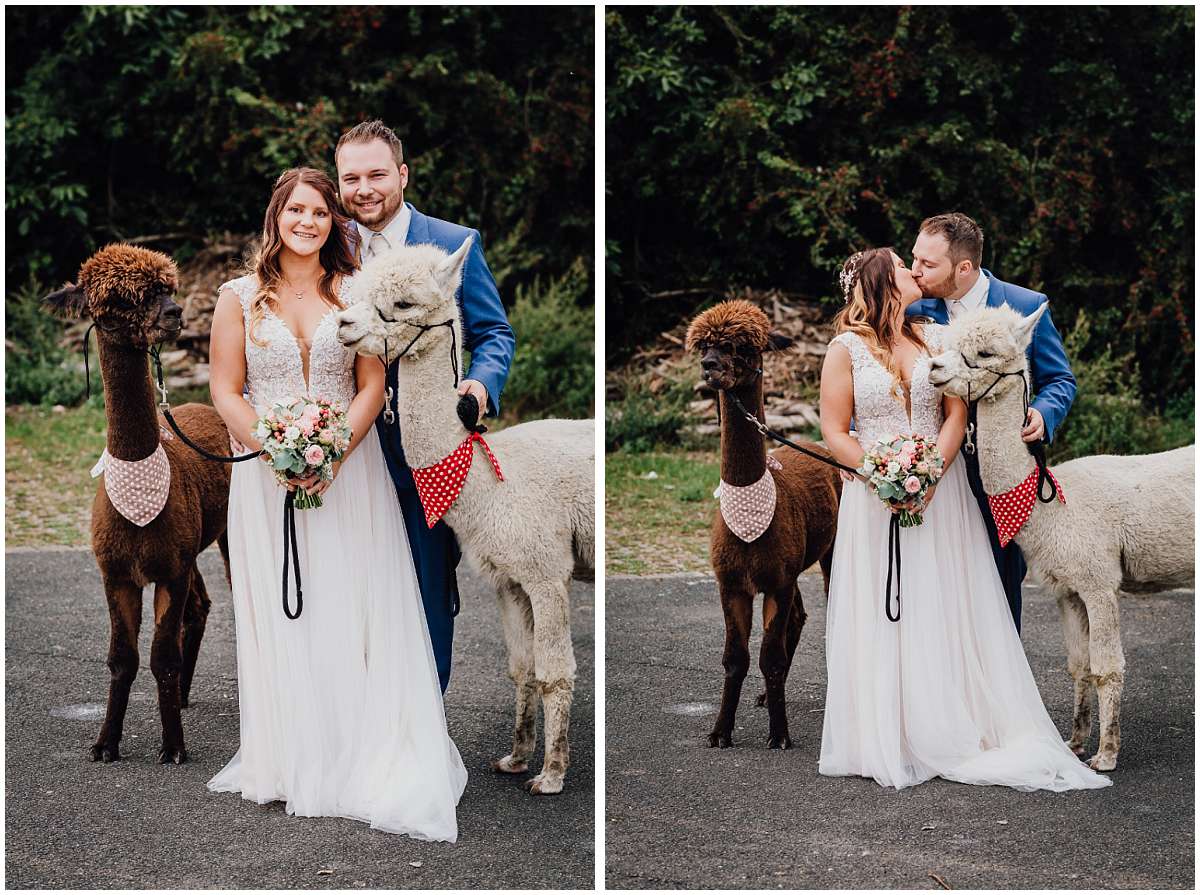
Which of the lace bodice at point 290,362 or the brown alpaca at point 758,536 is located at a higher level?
the lace bodice at point 290,362

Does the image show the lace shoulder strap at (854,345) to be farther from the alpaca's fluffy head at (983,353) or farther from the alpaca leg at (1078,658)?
the alpaca leg at (1078,658)

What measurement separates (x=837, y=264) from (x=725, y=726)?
5365mm

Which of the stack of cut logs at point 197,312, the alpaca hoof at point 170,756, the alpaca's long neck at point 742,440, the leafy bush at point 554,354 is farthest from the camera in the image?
the stack of cut logs at point 197,312

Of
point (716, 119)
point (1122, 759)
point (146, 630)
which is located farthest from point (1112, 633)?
point (146, 630)

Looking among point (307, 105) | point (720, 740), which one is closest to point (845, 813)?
point (720, 740)

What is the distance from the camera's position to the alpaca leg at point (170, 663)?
480cm

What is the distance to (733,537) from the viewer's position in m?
4.92

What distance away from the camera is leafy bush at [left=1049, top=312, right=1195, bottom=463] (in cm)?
960

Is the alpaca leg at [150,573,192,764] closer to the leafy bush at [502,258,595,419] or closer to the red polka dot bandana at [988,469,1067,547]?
the red polka dot bandana at [988,469,1067,547]

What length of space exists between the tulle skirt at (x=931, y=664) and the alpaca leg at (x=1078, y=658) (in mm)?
274

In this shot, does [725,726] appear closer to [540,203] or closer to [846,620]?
[846,620]

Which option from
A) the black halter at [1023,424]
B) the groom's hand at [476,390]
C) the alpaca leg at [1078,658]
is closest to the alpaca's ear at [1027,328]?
the black halter at [1023,424]

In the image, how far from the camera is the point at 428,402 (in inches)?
169

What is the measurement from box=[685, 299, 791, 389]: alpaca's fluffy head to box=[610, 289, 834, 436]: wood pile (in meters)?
4.09
